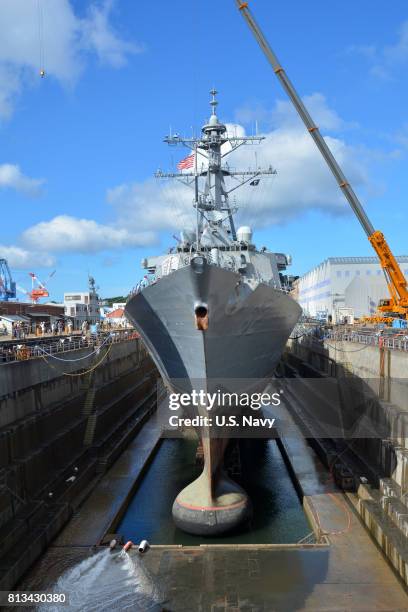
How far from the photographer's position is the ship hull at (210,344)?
8773 mm

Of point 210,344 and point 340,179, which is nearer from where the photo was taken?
point 210,344

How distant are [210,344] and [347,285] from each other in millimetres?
32733

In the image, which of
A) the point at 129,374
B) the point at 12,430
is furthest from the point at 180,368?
the point at 129,374

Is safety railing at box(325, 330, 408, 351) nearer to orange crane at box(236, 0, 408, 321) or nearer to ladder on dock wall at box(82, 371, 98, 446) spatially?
orange crane at box(236, 0, 408, 321)

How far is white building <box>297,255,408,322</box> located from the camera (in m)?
36.2

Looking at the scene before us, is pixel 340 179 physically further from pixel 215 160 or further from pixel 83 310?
pixel 83 310

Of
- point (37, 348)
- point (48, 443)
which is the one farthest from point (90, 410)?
point (48, 443)

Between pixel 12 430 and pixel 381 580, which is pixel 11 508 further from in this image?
pixel 381 580

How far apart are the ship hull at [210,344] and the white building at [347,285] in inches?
965

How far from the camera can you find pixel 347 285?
1547 inches

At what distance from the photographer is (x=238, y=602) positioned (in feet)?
23.2

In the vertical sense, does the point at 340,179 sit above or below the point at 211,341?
above

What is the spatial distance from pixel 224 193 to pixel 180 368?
1315cm

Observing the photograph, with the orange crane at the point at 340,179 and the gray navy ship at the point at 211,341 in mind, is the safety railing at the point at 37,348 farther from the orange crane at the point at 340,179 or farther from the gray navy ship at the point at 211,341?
the orange crane at the point at 340,179
